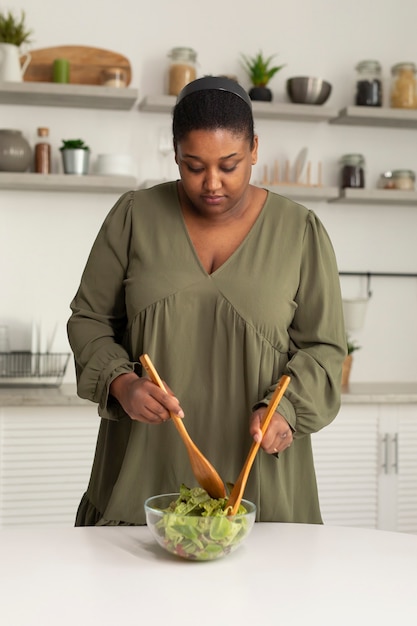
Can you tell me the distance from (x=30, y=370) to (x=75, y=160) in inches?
32.6

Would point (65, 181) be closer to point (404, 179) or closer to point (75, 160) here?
point (75, 160)

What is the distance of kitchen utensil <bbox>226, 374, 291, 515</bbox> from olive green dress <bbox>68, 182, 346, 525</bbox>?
0.15 metres

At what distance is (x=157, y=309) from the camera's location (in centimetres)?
153

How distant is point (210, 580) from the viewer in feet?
3.84

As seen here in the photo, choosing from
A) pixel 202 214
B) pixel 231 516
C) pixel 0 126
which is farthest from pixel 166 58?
pixel 231 516

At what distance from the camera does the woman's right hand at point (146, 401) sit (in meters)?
1.33

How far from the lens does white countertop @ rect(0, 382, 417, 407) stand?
3057 millimetres

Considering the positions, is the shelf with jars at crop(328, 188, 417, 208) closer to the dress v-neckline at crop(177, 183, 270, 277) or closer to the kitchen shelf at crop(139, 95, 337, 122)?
the kitchen shelf at crop(139, 95, 337, 122)

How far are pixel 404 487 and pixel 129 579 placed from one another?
91.9 inches

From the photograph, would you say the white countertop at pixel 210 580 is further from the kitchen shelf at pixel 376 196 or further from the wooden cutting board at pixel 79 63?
the wooden cutting board at pixel 79 63

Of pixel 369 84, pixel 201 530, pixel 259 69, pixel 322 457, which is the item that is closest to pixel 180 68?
pixel 259 69

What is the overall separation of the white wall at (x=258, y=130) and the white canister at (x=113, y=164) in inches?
7.0

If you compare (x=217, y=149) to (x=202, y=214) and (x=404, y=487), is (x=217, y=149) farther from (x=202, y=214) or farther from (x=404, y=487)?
(x=404, y=487)

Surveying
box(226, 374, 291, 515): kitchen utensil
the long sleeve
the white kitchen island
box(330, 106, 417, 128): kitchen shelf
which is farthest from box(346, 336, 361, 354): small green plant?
box(226, 374, 291, 515): kitchen utensil
